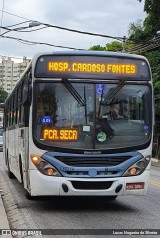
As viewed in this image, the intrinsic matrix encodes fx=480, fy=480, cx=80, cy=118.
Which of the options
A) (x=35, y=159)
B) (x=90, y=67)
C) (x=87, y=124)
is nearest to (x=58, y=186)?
(x=35, y=159)

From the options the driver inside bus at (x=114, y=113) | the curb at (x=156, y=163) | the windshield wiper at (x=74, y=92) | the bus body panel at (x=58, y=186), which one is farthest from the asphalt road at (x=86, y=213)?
the curb at (x=156, y=163)

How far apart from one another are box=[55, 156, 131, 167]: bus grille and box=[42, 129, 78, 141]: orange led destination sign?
14.8 inches

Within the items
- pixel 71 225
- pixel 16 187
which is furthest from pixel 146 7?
pixel 71 225

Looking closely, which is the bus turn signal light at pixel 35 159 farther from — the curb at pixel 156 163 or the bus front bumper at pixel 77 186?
the curb at pixel 156 163

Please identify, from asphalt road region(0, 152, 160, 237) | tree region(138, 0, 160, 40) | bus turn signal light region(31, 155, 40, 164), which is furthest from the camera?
tree region(138, 0, 160, 40)

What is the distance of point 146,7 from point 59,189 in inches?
1000

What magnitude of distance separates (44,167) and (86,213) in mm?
1306

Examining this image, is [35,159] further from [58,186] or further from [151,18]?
[151,18]

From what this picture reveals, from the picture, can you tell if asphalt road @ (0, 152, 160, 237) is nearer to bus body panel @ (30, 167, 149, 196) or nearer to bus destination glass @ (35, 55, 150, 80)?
bus body panel @ (30, 167, 149, 196)

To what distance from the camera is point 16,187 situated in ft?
46.2

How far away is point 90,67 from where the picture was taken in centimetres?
970

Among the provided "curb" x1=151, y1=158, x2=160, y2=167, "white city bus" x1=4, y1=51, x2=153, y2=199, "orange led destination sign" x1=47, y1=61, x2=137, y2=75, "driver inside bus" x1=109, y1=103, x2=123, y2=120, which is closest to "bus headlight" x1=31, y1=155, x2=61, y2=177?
"white city bus" x1=4, y1=51, x2=153, y2=199

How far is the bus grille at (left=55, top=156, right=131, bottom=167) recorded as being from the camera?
9.20 metres

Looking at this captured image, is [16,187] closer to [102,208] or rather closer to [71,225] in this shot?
[102,208]
